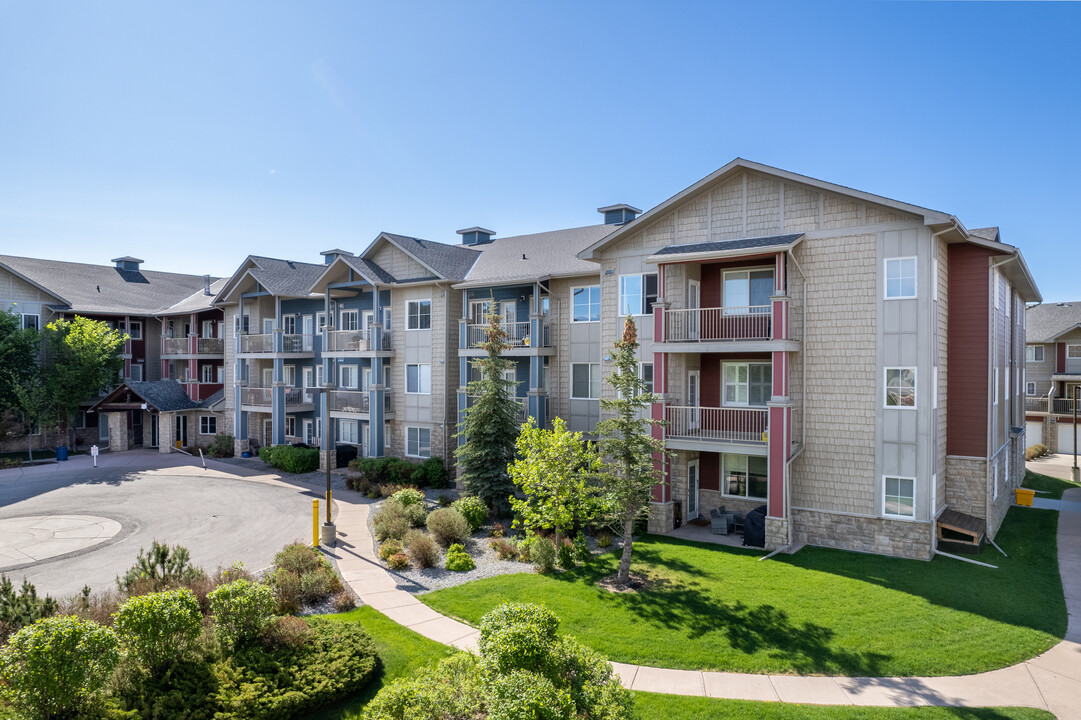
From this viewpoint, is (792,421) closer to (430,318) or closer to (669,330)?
(669,330)

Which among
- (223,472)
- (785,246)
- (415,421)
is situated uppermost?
(785,246)

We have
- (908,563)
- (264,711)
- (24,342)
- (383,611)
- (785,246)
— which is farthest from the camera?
(24,342)

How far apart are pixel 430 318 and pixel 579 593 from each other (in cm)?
1762

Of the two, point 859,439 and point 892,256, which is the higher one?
point 892,256

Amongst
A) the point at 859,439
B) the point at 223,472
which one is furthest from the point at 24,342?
the point at 859,439

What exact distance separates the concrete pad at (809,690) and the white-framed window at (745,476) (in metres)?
9.83

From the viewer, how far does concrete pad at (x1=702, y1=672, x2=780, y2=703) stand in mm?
9906

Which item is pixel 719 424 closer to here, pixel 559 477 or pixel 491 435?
pixel 559 477

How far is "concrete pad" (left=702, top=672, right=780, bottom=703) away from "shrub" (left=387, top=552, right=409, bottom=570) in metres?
8.89

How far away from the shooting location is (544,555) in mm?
15781

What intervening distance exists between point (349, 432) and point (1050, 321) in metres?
47.2

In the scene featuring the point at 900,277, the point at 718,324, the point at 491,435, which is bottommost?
the point at 491,435

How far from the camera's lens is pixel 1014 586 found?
1483cm

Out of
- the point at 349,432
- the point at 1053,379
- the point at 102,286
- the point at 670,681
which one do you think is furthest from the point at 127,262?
the point at 1053,379
